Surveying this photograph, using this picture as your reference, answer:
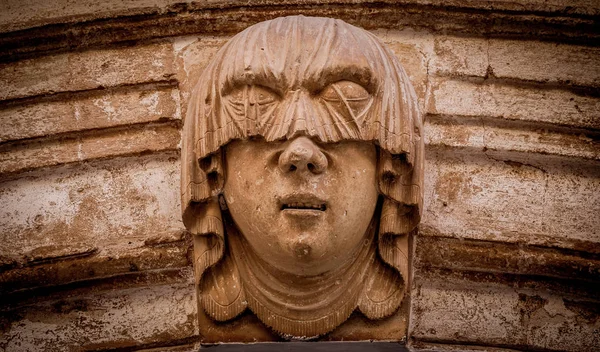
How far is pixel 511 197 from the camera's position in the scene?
3154mm

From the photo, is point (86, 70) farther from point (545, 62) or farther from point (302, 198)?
point (545, 62)

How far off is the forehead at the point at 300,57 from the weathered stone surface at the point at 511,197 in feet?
2.42

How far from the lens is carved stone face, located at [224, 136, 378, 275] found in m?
2.48

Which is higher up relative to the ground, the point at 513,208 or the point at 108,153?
the point at 108,153

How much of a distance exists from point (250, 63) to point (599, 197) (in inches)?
62.4

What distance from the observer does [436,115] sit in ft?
10.6

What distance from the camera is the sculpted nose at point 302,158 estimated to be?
244 cm

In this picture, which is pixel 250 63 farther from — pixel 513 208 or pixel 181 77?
pixel 513 208

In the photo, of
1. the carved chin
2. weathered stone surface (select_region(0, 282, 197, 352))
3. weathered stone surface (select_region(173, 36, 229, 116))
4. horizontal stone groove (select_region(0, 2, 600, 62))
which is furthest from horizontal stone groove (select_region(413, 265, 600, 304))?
weathered stone surface (select_region(173, 36, 229, 116))

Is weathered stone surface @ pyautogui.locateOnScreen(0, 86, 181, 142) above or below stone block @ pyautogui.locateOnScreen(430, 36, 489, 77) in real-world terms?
below

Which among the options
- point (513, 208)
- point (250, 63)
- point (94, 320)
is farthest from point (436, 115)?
point (94, 320)

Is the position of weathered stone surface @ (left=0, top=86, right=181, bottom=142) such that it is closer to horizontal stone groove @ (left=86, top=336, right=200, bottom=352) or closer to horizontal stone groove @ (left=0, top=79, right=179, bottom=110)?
horizontal stone groove @ (left=0, top=79, right=179, bottom=110)

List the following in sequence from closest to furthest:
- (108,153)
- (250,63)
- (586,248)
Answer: (250,63), (586,248), (108,153)

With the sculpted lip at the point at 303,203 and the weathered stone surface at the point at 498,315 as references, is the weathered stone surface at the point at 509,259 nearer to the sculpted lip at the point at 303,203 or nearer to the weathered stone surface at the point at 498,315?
the weathered stone surface at the point at 498,315
